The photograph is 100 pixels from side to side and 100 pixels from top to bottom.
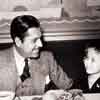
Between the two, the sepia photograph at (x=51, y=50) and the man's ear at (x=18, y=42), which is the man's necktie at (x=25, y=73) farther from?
the man's ear at (x=18, y=42)

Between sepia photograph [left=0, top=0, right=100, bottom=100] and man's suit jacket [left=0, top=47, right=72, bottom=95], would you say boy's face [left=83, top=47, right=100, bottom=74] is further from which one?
man's suit jacket [left=0, top=47, right=72, bottom=95]

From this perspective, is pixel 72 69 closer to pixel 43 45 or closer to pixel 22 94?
pixel 43 45

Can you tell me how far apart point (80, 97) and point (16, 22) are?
→ 22.9 inches

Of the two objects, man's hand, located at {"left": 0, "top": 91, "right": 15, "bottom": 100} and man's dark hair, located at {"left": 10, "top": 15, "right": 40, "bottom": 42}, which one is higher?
man's dark hair, located at {"left": 10, "top": 15, "right": 40, "bottom": 42}

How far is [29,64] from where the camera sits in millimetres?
1765

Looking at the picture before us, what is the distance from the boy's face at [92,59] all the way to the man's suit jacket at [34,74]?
150 millimetres

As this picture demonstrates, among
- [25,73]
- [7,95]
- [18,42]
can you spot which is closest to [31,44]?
[18,42]

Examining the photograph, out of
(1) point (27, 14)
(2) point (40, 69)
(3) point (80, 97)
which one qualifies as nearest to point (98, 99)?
(3) point (80, 97)

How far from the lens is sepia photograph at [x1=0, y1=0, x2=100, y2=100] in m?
1.73

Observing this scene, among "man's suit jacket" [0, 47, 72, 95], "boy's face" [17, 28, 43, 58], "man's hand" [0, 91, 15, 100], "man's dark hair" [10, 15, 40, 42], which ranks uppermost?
"man's dark hair" [10, 15, 40, 42]

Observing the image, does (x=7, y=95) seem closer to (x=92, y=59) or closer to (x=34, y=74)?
(x=34, y=74)

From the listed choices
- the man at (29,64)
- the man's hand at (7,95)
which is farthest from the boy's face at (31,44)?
the man's hand at (7,95)

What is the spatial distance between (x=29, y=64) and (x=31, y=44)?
4.9 inches

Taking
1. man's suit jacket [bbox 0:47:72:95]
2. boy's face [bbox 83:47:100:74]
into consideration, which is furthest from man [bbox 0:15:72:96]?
boy's face [bbox 83:47:100:74]
